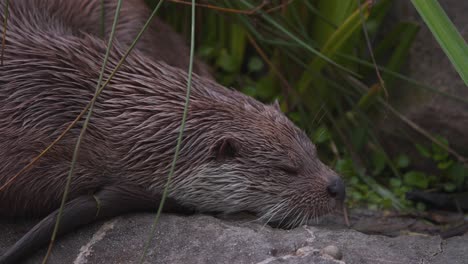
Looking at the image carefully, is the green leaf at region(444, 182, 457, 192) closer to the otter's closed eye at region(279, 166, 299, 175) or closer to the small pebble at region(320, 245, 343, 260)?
the otter's closed eye at region(279, 166, 299, 175)

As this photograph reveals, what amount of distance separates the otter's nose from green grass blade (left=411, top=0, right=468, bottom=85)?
2.78ft

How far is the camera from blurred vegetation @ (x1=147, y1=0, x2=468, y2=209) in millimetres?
3854

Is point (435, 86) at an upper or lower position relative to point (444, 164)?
upper

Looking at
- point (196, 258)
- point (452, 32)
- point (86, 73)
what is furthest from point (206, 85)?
point (452, 32)

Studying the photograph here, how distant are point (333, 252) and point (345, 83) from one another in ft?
5.31

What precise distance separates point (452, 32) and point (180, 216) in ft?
3.78

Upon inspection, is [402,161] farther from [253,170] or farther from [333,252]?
[333,252]

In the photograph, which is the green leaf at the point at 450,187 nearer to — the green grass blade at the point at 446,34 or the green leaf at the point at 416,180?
the green leaf at the point at 416,180

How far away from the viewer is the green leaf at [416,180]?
3.95m

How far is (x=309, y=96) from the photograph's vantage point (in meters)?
4.14

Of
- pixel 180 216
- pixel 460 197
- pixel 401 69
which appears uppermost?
pixel 401 69

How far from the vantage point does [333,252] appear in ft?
8.49

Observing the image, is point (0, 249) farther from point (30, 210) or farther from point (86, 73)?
point (86, 73)

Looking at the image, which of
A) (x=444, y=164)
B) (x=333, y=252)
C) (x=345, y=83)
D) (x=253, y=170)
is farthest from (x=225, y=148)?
(x=444, y=164)
